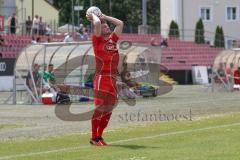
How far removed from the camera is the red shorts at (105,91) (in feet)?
45.6

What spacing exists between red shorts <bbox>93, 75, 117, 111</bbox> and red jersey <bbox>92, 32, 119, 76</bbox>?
0.11 metres

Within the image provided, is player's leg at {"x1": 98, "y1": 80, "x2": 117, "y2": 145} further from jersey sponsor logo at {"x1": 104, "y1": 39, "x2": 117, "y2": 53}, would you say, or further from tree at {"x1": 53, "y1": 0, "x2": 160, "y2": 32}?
tree at {"x1": 53, "y1": 0, "x2": 160, "y2": 32}

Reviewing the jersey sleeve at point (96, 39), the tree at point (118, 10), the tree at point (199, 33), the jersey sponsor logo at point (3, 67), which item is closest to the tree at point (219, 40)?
the tree at point (199, 33)

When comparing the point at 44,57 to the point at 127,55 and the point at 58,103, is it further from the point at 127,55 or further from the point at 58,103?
the point at 127,55

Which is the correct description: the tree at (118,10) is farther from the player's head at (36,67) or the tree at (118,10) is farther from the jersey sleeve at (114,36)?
the jersey sleeve at (114,36)

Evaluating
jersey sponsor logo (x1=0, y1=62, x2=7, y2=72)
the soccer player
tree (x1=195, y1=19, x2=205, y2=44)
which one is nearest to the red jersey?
the soccer player

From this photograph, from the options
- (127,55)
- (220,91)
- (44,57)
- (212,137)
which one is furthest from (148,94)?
(212,137)

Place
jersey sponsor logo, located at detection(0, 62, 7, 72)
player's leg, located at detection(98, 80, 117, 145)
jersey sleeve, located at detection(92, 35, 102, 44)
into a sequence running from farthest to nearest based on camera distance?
jersey sponsor logo, located at detection(0, 62, 7, 72)
player's leg, located at detection(98, 80, 117, 145)
jersey sleeve, located at detection(92, 35, 102, 44)

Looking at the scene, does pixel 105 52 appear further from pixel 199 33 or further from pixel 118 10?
pixel 118 10

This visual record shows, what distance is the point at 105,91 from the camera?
13.9m

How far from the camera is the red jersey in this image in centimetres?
1386

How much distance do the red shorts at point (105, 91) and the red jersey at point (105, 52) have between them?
0.36ft

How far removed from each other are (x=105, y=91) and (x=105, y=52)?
0.70m

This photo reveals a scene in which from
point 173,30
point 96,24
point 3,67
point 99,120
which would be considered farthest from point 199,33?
point 96,24
